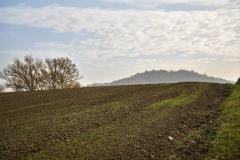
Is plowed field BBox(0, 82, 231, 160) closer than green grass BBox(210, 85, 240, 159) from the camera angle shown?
No

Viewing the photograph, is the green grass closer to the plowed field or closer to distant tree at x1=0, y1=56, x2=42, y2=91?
the plowed field

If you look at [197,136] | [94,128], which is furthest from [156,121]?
[94,128]

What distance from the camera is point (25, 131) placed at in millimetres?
11516

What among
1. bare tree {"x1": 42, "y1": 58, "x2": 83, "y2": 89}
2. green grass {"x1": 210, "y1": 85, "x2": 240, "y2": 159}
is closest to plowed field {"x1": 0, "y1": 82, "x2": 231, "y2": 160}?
green grass {"x1": 210, "y1": 85, "x2": 240, "y2": 159}

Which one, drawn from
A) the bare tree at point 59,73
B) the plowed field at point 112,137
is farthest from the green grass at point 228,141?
the bare tree at point 59,73

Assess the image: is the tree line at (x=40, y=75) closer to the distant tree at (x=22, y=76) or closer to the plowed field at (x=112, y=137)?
the distant tree at (x=22, y=76)

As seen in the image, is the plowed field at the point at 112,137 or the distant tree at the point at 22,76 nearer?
the plowed field at the point at 112,137

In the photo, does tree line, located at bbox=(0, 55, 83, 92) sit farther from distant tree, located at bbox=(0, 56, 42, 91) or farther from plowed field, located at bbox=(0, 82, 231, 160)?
plowed field, located at bbox=(0, 82, 231, 160)

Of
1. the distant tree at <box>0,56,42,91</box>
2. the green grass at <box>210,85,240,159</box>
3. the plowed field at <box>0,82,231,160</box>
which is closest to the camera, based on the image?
the green grass at <box>210,85,240,159</box>

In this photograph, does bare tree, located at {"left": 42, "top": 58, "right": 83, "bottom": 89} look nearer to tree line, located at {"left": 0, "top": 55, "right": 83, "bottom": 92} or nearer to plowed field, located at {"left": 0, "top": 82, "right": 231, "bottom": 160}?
tree line, located at {"left": 0, "top": 55, "right": 83, "bottom": 92}

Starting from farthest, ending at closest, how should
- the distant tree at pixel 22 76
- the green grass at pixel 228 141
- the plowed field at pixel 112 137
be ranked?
1. the distant tree at pixel 22 76
2. the plowed field at pixel 112 137
3. the green grass at pixel 228 141

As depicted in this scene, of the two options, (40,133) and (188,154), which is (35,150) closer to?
(40,133)

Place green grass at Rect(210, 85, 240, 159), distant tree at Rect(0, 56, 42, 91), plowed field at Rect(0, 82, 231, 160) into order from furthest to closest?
distant tree at Rect(0, 56, 42, 91) → plowed field at Rect(0, 82, 231, 160) → green grass at Rect(210, 85, 240, 159)

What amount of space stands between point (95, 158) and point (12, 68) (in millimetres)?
60779
